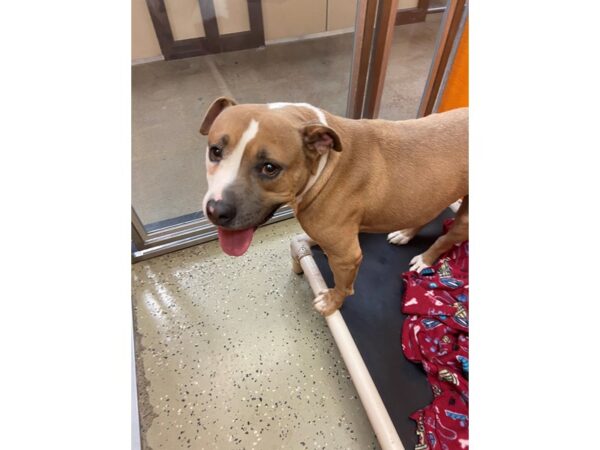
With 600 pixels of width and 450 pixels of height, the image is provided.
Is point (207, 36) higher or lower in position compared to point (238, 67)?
higher

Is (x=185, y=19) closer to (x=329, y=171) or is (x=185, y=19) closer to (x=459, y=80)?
(x=329, y=171)

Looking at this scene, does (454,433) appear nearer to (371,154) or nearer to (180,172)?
(371,154)

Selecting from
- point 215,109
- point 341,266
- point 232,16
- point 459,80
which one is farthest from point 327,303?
point 232,16

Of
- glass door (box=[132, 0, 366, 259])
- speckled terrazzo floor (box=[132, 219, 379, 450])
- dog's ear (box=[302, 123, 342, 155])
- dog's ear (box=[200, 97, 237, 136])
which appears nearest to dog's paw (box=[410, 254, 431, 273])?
speckled terrazzo floor (box=[132, 219, 379, 450])

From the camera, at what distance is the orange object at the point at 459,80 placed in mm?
1918

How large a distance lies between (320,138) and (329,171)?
0.54 feet

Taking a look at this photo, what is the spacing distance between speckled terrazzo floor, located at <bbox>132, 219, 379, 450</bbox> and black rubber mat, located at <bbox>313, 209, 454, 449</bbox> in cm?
15

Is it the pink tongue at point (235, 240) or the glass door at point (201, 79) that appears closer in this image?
the pink tongue at point (235, 240)

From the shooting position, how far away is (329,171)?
117 centimetres

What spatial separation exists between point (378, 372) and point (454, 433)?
33 cm

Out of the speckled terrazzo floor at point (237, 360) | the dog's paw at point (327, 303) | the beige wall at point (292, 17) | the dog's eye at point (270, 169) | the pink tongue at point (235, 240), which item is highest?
the dog's eye at point (270, 169)

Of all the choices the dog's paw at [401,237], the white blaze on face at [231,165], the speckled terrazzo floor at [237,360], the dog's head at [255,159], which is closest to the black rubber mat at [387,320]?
the dog's paw at [401,237]

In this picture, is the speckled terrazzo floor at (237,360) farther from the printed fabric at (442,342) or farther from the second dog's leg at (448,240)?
the second dog's leg at (448,240)

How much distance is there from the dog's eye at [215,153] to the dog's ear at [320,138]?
246 millimetres
